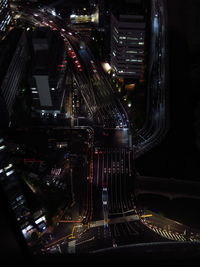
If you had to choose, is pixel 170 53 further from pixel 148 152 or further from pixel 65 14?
pixel 65 14

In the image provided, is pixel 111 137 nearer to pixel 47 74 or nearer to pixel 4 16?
pixel 47 74

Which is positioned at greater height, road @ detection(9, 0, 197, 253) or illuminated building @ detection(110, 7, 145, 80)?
illuminated building @ detection(110, 7, 145, 80)

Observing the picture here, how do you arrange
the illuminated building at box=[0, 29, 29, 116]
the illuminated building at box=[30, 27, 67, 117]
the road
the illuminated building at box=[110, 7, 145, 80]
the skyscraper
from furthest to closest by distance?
the skyscraper → the illuminated building at box=[0, 29, 29, 116] → the illuminated building at box=[110, 7, 145, 80] → the illuminated building at box=[30, 27, 67, 117] → the road

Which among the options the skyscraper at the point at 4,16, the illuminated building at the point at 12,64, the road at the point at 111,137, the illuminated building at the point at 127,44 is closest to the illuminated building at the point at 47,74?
the illuminated building at the point at 12,64

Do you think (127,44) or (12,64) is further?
(12,64)

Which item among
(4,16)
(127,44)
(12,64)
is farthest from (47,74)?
(4,16)

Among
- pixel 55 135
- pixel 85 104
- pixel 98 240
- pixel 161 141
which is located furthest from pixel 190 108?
pixel 98 240

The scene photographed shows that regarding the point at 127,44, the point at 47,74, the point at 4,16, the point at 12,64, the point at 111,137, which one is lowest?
the point at 111,137

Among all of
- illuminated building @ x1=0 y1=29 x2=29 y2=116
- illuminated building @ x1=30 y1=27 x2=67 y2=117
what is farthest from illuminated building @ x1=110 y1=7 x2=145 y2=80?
illuminated building @ x1=0 y1=29 x2=29 y2=116

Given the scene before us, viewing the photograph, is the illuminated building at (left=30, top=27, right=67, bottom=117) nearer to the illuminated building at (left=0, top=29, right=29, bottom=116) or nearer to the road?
the illuminated building at (left=0, top=29, right=29, bottom=116)

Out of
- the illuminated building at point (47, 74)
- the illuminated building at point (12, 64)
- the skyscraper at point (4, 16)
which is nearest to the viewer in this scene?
the illuminated building at point (47, 74)

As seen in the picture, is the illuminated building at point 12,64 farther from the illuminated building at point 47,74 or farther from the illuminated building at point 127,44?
the illuminated building at point 127,44
